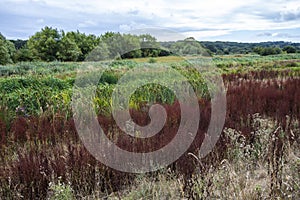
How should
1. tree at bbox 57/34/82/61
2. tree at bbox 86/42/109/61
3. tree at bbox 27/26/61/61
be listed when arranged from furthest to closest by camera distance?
tree at bbox 27/26/61/61, tree at bbox 57/34/82/61, tree at bbox 86/42/109/61

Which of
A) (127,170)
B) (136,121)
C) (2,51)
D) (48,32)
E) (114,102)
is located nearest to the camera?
(127,170)

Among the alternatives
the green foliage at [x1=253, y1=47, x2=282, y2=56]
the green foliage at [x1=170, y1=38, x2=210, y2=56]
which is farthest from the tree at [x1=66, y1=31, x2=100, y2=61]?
the green foliage at [x1=170, y1=38, x2=210, y2=56]

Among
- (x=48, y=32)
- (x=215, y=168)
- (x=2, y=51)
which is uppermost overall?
(x=48, y=32)

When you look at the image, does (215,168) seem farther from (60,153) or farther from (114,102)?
(114,102)

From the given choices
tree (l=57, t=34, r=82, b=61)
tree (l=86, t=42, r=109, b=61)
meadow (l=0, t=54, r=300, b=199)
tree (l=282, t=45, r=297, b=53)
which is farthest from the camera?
tree (l=282, t=45, r=297, b=53)

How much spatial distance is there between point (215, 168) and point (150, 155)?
0.75 meters

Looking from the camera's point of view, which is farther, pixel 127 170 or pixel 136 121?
pixel 136 121

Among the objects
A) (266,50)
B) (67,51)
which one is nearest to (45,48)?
(67,51)

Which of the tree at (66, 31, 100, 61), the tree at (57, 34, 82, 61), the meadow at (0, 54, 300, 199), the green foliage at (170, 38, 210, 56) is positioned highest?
the tree at (66, 31, 100, 61)

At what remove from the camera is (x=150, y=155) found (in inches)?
129

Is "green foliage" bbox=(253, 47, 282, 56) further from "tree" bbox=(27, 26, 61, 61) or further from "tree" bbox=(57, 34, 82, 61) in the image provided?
"tree" bbox=(27, 26, 61, 61)

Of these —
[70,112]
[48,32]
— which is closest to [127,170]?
[70,112]

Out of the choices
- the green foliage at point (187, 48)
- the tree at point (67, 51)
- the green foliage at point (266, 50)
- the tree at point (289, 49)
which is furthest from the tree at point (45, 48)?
the tree at point (289, 49)

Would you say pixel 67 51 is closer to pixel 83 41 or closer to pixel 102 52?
pixel 83 41
